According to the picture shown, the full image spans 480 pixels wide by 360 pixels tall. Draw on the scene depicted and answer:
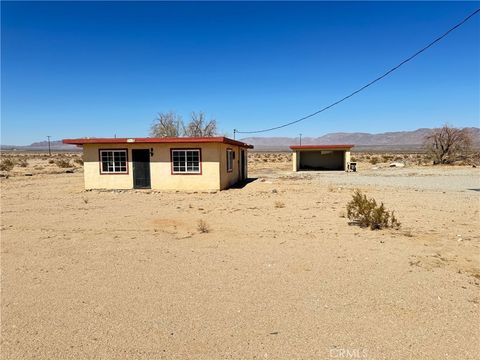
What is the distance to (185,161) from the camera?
17.6 meters

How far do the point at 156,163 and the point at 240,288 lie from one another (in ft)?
44.4

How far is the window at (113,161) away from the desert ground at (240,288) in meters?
8.21

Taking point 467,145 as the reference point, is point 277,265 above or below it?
below

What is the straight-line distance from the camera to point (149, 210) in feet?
39.2

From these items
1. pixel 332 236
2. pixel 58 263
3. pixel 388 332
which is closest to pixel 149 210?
pixel 58 263

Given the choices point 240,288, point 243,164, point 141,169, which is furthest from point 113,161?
point 240,288

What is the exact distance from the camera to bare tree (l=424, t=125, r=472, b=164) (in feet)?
122

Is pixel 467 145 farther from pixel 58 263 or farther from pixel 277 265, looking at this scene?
pixel 58 263

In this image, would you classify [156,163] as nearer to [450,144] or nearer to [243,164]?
[243,164]

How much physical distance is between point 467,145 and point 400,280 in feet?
129
